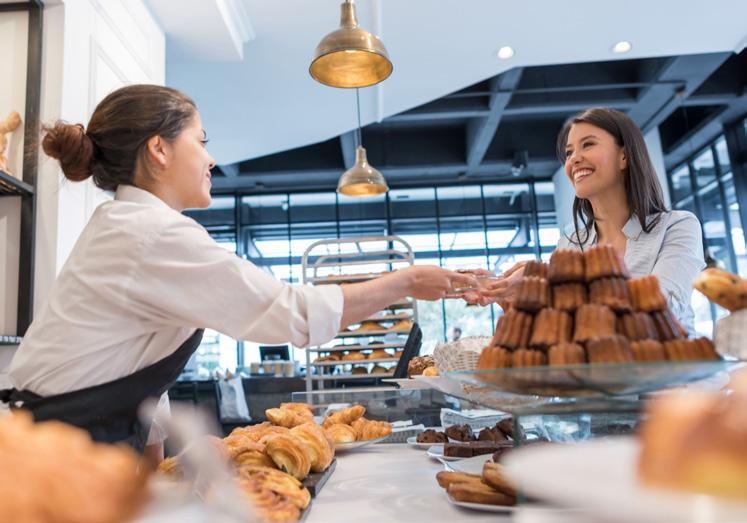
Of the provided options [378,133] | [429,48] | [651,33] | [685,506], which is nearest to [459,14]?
[429,48]

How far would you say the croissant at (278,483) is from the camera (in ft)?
3.08

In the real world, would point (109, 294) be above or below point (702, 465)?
above

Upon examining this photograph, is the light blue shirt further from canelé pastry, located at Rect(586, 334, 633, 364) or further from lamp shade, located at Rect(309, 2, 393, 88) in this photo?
lamp shade, located at Rect(309, 2, 393, 88)

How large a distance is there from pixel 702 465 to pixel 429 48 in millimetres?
5188

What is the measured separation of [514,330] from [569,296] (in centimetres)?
10

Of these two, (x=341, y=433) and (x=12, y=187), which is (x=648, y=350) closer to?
(x=341, y=433)

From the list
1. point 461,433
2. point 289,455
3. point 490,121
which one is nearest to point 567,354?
point 289,455

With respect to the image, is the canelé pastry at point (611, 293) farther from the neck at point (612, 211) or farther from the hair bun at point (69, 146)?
the neck at point (612, 211)

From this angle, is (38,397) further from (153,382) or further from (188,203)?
(188,203)

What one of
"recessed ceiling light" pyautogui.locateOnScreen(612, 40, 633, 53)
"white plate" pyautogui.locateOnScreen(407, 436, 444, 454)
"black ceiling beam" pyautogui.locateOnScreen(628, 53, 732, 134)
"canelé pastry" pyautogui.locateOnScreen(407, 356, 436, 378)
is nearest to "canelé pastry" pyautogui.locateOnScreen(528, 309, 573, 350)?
"white plate" pyautogui.locateOnScreen(407, 436, 444, 454)

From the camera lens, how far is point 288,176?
1086 cm

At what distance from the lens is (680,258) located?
1.70 m

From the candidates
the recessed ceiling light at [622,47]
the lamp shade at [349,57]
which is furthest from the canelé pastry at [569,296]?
the recessed ceiling light at [622,47]

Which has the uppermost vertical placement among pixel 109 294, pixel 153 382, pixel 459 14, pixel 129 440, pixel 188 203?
pixel 459 14
